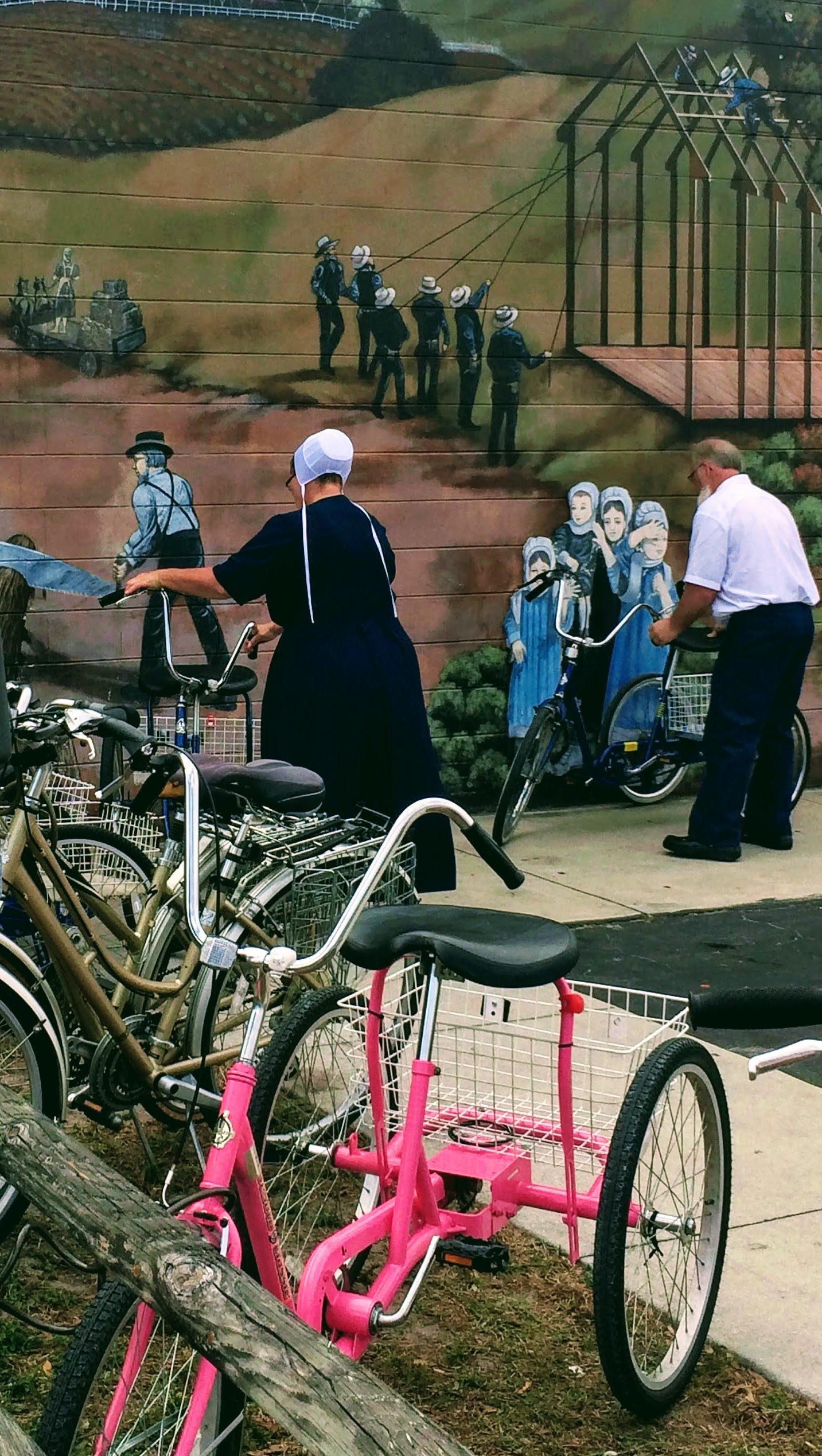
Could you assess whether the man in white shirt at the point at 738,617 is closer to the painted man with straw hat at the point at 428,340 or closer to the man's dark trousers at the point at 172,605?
the painted man with straw hat at the point at 428,340

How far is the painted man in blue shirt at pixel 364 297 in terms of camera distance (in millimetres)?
8703

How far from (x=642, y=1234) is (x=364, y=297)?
6035 mm

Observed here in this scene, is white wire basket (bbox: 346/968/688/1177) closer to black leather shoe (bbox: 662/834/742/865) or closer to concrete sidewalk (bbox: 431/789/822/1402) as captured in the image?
concrete sidewalk (bbox: 431/789/822/1402)

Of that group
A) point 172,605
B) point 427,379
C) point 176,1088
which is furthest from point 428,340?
point 176,1088

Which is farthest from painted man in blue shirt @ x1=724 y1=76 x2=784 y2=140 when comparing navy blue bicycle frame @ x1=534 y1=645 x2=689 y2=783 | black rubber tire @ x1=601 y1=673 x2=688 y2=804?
black rubber tire @ x1=601 y1=673 x2=688 y2=804

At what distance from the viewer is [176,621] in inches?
334

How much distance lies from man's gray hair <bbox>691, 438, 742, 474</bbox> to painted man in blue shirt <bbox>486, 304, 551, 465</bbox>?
1048 millimetres

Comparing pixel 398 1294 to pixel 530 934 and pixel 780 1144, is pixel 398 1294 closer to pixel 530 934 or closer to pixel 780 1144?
pixel 530 934

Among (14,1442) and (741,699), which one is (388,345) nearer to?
(741,699)

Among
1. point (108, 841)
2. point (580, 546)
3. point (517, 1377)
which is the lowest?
point (517, 1377)

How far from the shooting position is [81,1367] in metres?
2.77

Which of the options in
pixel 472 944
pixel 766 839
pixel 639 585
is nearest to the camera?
pixel 472 944

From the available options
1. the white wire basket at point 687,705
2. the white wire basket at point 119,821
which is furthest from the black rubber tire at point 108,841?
the white wire basket at point 687,705

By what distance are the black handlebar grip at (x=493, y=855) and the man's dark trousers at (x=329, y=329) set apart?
536 centimetres
